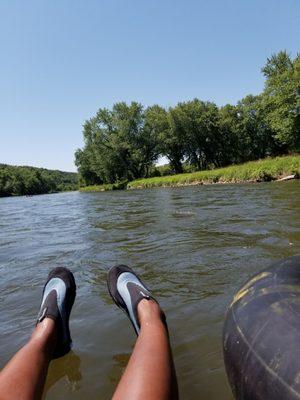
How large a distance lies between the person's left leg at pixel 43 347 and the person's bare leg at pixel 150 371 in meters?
0.42

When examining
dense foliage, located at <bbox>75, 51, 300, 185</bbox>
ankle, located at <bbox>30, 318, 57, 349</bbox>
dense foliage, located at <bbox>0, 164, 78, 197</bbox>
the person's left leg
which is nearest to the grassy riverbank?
dense foliage, located at <bbox>75, 51, 300, 185</bbox>

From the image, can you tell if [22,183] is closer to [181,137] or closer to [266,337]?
[181,137]

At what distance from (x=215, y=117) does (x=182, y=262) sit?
49.9 metres

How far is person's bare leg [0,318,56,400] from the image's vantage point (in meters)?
1.60

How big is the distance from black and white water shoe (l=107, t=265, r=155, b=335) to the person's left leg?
338 mm

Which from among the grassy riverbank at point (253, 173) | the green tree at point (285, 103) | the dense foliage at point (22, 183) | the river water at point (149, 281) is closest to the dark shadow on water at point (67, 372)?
the river water at point (149, 281)

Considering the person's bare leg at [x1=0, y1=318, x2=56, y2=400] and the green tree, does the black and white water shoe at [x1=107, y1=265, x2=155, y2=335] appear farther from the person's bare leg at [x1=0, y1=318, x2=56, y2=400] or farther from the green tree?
the green tree

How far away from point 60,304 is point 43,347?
57 centimetres

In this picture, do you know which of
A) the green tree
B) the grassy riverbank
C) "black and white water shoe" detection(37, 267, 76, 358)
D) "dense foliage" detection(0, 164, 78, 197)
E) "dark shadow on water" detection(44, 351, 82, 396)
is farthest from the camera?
"dense foliage" detection(0, 164, 78, 197)

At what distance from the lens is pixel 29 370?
1.77 m

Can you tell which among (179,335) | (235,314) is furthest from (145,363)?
(179,335)

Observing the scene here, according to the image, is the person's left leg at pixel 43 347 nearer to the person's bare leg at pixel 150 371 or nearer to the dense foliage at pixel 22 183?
the person's bare leg at pixel 150 371

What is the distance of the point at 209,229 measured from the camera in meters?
6.78

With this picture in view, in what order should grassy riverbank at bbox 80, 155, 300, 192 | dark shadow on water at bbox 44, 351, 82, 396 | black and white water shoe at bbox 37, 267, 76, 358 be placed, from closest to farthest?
dark shadow on water at bbox 44, 351, 82, 396 < black and white water shoe at bbox 37, 267, 76, 358 < grassy riverbank at bbox 80, 155, 300, 192
